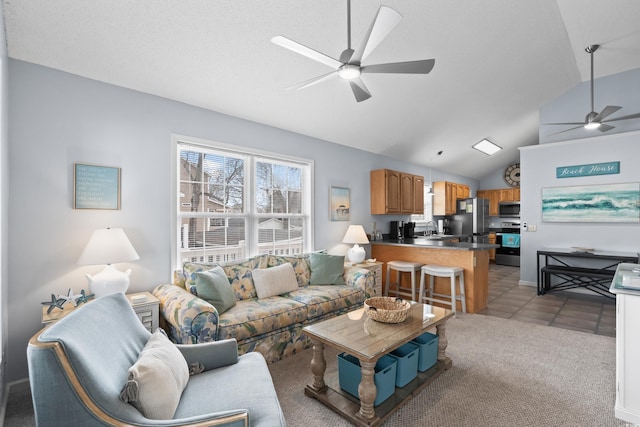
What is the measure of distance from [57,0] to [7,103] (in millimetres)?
856

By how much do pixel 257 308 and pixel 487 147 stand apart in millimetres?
6723

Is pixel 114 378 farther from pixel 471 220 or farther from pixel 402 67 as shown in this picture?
pixel 471 220

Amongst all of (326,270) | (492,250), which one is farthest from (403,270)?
(492,250)

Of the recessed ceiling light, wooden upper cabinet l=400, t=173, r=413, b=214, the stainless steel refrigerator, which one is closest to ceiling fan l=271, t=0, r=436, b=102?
wooden upper cabinet l=400, t=173, r=413, b=214

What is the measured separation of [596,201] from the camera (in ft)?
16.3

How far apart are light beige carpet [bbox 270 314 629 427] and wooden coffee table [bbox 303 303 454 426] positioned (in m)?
0.06

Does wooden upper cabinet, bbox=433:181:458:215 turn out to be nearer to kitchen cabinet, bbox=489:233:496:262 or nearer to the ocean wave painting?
kitchen cabinet, bbox=489:233:496:262

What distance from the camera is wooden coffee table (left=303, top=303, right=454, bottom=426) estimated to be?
185 centimetres

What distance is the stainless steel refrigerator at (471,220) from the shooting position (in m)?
7.55

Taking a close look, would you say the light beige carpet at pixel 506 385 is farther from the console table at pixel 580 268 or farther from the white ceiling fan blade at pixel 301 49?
the white ceiling fan blade at pixel 301 49

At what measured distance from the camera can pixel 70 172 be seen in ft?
8.25

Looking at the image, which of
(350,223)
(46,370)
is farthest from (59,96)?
(350,223)

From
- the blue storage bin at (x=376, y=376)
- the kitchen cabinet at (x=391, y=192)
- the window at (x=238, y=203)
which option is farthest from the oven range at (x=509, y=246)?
the blue storage bin at (x=376, y=376)

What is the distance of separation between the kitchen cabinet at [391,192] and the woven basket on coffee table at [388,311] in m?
2.93
